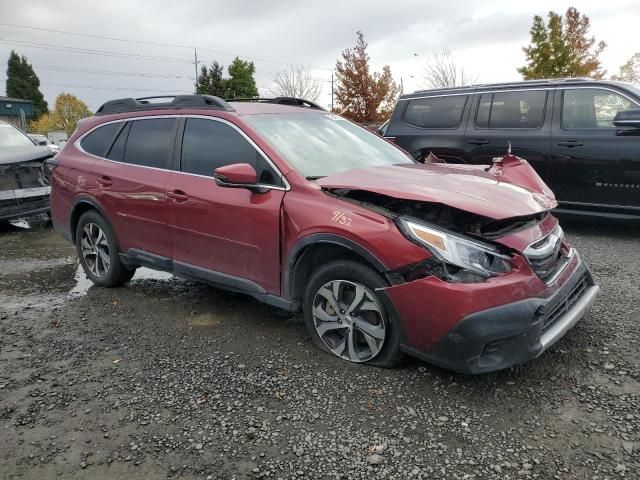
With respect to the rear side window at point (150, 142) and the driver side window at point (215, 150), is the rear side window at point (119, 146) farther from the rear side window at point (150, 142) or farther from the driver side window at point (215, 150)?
the driver side window at point (215, 150)

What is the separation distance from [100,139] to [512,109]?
202 inches

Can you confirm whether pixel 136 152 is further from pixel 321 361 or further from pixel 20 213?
pixel 20 213

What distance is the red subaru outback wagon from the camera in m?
2.68

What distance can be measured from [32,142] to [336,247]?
25.5ft

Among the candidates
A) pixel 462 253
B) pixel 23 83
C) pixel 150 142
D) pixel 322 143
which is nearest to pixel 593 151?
pixel 322 143

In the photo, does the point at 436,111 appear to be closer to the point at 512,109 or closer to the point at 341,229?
the point at 512,109

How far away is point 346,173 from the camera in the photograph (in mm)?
3342

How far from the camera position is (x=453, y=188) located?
3035 millimetres

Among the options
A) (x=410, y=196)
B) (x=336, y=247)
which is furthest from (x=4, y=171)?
(x=410, y=196)

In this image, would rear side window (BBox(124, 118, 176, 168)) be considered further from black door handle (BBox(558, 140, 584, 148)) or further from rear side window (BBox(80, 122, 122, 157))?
black door handle (BBox(558, 140, 584, 148))

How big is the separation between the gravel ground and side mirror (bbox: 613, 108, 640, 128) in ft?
8.42

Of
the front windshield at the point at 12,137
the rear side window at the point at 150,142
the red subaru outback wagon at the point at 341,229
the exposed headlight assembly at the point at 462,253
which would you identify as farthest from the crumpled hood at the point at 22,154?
the exposed headlight assembly at the point at 462,253

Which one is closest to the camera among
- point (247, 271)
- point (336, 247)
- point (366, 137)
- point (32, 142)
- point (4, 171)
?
point (336, 247)

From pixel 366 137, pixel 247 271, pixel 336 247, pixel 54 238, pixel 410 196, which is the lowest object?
pixel 54 238
